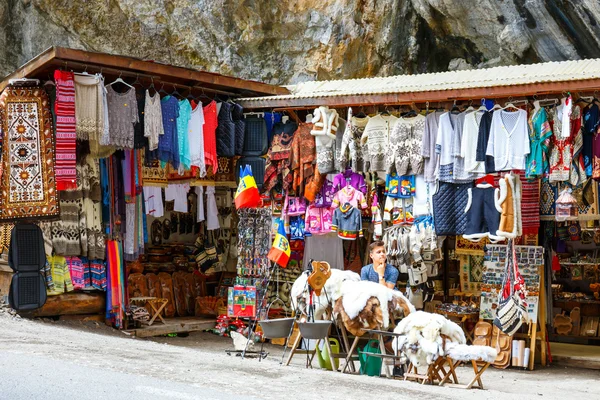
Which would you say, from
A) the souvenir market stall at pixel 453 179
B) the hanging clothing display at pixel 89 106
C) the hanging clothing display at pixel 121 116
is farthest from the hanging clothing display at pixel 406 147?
the hanging clothing display at pixel 89 106

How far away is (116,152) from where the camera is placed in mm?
12594

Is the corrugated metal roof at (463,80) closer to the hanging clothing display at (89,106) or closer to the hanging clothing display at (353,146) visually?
the hanging clothing display at (353,146)

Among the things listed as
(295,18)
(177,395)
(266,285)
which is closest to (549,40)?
(295,18)

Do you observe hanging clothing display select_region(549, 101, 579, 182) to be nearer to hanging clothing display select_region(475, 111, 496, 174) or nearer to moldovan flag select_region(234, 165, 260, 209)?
hanging clothing display select_region(475, 111, 496, 174)

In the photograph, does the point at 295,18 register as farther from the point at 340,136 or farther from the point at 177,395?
the point at 177,395

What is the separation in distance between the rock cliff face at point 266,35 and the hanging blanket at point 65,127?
31.7 ft

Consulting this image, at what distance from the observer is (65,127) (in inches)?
434

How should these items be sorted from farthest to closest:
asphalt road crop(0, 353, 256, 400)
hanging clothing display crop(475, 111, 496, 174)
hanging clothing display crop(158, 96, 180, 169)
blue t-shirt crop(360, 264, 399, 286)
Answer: hanging clothing display crop(158, 96, 180, 169) → hanging clothing display crop(475, 111, 496, 174) → blue t-shirt crop(360, 264, 399, 286) → asphalt road crop(0, 353, 256, 400)

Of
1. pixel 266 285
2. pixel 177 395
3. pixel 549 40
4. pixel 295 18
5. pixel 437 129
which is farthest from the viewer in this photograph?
pixel 295 18

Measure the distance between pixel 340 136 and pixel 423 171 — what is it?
4.52 feet

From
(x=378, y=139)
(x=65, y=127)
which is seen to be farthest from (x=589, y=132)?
(x=65, y=127)

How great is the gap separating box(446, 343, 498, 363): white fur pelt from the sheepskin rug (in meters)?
0.93

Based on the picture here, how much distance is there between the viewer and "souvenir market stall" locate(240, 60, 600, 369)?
10.6m

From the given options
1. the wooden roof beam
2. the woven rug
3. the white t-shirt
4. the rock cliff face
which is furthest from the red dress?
the rock cliff face
